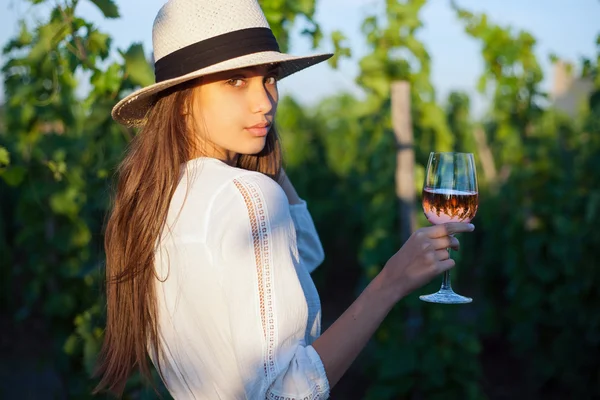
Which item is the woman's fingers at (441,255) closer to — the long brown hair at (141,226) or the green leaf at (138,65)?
the long brown hair at (141,226)

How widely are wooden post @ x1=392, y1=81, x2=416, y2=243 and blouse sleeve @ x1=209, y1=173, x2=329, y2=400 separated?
2.70 m

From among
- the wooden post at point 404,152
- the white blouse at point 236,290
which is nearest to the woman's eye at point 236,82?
the white blouse at point 236,290

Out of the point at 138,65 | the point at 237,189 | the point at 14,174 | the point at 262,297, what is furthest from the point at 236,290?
the point at 14,174

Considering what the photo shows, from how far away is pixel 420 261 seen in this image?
5.33 feet

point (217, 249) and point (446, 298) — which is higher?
point (217, 249)

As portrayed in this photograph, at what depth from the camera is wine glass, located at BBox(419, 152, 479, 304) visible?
181 cm

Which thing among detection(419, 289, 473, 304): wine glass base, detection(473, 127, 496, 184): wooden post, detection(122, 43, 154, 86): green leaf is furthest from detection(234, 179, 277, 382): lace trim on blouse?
detection(473, 127, 496, 184): wooden post

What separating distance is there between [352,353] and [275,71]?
778 mm

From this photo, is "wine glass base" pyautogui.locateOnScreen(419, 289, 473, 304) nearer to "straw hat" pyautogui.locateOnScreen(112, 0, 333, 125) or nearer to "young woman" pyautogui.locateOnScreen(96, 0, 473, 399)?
"young woman" pyautogui.locateOnScreen(96, 0, 473, 399)

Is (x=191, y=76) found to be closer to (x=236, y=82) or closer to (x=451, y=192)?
(x=236, y=82)

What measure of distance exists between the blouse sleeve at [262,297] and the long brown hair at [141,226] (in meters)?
0.20

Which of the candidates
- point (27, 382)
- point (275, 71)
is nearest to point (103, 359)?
point (275, 71)

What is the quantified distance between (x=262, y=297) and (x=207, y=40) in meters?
0.65

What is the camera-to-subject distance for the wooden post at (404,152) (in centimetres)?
424
